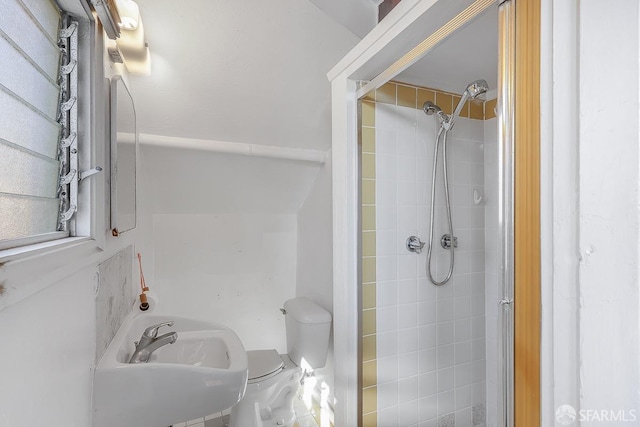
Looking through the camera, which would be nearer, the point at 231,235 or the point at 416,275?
the point at 416,275

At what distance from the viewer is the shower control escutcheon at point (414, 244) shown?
5.13 feet

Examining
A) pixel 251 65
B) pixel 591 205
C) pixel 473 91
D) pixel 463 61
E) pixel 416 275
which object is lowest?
pixel 416 275

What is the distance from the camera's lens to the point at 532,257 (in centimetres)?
70

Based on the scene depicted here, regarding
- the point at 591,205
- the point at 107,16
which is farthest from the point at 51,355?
the point at 591,205

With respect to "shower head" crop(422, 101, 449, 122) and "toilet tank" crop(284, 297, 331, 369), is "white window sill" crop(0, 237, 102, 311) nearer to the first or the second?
"toilet tank" crop(284, 297, 331, 369)

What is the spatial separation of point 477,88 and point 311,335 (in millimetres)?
1440

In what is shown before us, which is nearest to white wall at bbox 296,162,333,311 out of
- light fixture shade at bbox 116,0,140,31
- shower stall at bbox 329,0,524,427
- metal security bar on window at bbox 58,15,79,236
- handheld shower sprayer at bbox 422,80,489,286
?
shower stall at bbox 329,0,524,427

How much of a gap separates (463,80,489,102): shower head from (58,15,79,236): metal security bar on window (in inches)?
51.0

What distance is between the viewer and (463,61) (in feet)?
4.25

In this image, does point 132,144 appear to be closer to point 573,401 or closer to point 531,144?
point 531,144

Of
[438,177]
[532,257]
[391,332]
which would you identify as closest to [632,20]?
[532,257]

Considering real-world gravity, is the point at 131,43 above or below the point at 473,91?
above

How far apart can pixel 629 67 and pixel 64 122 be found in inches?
47.9

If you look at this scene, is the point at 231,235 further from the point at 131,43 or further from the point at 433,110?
the point at 433,110
